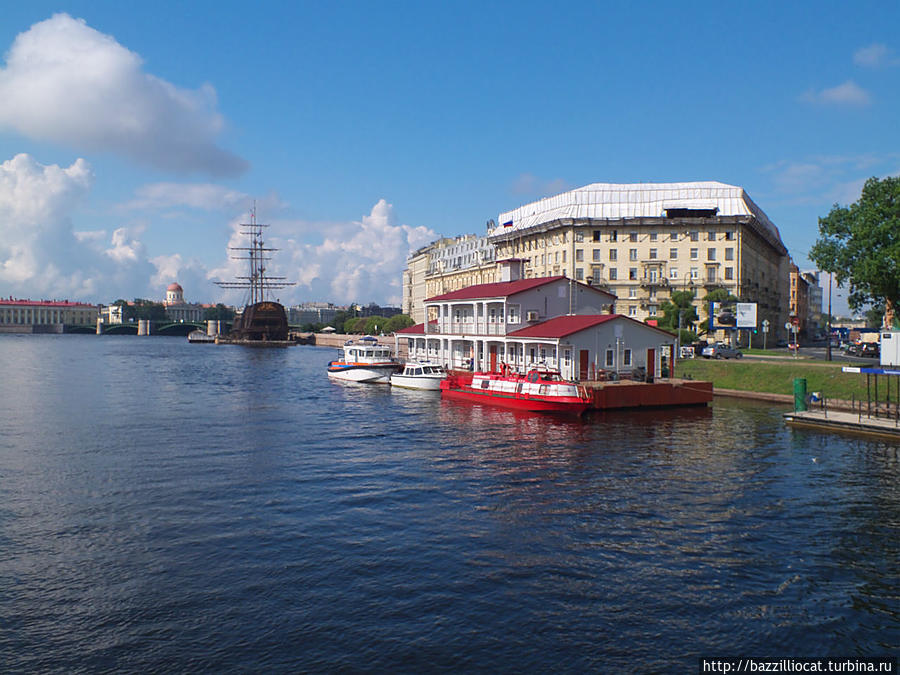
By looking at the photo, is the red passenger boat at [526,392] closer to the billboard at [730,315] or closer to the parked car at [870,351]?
the billboard at [730,315]

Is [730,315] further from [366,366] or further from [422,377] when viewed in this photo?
[366,366]

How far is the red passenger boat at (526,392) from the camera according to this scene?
48406 millimetres

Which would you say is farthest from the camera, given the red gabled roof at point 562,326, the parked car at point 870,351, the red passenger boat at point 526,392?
the parked car at point 870,351

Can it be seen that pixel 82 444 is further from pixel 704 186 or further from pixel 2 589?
pixel 704 186

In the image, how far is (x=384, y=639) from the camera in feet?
50.0

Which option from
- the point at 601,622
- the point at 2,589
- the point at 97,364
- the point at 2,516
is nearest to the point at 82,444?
the point at 2,516

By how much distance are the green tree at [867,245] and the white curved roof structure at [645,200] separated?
97.2 ft

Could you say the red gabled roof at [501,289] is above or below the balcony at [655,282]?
below

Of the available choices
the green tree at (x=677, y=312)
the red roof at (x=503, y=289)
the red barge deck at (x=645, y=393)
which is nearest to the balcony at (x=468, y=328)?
the red roof at (x=503, y=289)

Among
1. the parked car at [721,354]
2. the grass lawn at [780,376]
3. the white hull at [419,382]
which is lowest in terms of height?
the white hull at [419,382]

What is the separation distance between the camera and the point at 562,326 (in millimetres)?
57094

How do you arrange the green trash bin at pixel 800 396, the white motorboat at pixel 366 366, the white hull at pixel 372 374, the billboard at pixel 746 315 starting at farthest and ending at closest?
the billboard at pixel 746 315
the white motorboat at pixel 366 366
the white hull at pixel 372 374
the green trash bin at pixel 800 396

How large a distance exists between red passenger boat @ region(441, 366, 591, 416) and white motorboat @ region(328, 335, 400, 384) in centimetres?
1636

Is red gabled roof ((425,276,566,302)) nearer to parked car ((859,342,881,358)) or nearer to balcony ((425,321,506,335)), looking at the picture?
balcony ((425,321,506,335))
